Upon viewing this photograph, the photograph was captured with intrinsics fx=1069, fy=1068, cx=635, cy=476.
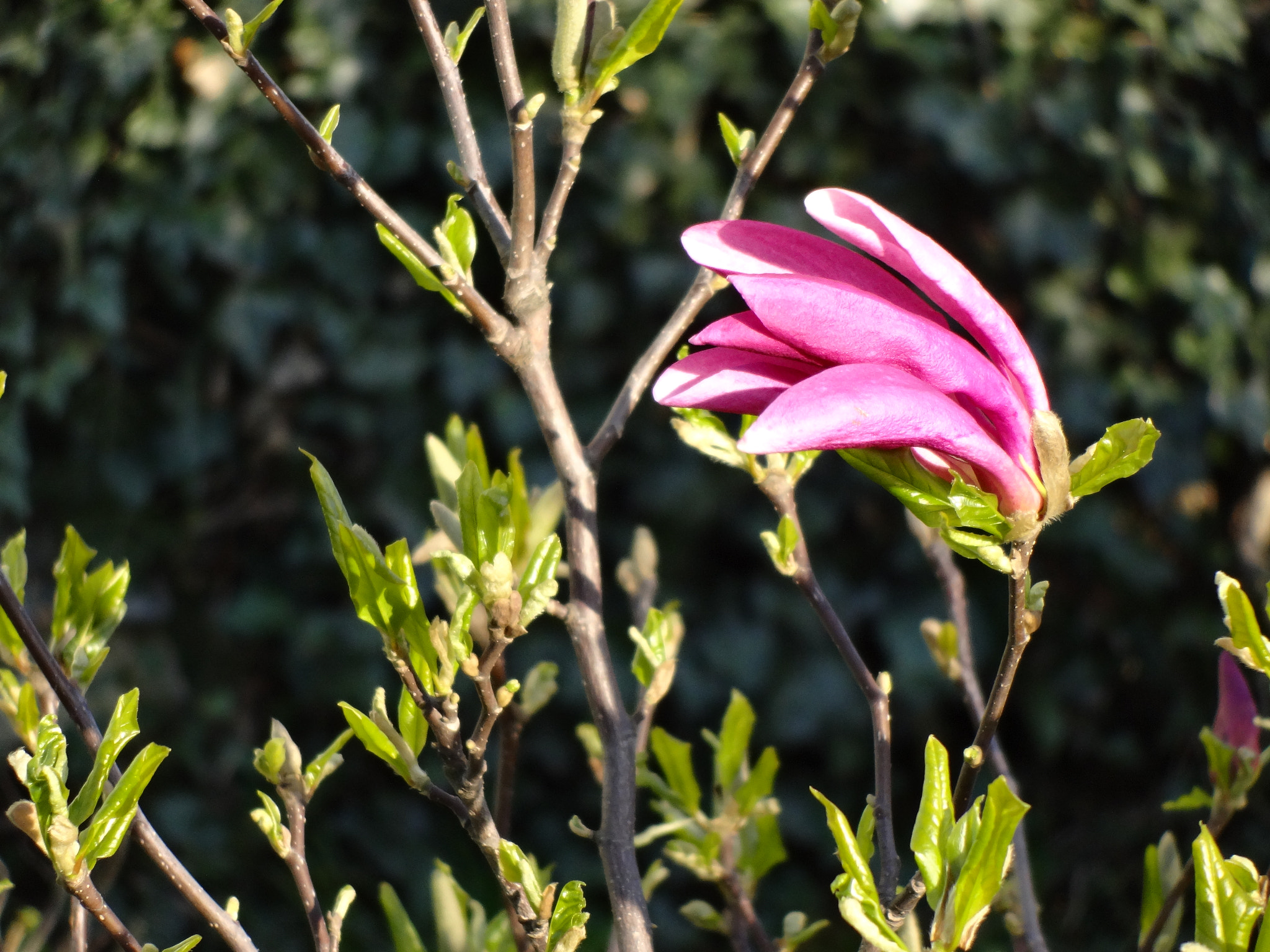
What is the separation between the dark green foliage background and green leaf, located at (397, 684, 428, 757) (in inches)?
41.1

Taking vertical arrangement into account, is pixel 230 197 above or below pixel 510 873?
above

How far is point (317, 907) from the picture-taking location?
2.06 feet

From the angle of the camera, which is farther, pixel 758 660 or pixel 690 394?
pixel 758 660

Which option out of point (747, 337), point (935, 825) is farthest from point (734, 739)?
point (747, 337)

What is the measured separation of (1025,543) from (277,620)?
157 centimetres

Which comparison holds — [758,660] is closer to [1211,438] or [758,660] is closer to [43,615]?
[1211,438]

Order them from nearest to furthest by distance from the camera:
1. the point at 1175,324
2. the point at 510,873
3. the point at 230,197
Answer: the point at 510,873
the point at 1175,324
the point at 230,197

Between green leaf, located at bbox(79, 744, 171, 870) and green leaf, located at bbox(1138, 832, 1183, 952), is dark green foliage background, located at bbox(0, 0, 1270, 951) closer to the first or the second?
green leaf, located at bbox(1138, 832, 1183, 952)

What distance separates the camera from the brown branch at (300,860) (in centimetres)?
60

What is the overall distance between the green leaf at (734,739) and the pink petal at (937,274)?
34cm

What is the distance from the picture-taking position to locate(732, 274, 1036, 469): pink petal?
16.4 inches

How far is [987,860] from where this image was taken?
46 cm

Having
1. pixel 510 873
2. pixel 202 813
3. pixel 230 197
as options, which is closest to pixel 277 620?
pixel 202 813

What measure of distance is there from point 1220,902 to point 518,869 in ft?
1.08
